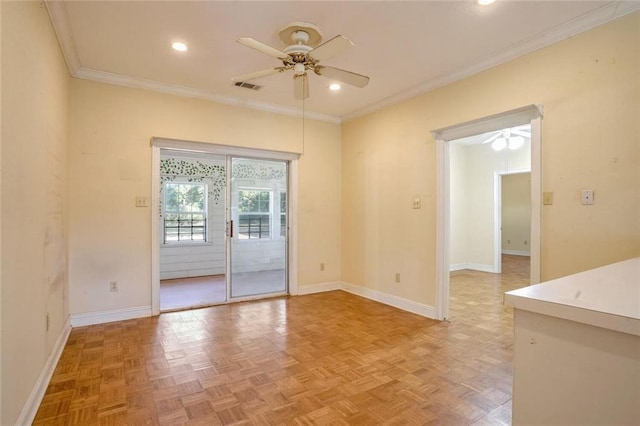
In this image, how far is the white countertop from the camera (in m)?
0.91

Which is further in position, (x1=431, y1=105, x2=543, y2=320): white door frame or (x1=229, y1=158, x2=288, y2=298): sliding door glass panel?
(x1=229, y1=158, x2=288, y2=298): sliding door glass panel

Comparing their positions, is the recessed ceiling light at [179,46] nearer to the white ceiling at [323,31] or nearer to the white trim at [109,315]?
the white ceiling at [323,31]

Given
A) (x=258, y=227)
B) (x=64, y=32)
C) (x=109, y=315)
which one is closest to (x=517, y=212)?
(x=258, y=227)

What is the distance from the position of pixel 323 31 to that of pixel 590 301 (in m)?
2.49

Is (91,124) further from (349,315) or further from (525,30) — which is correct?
(525,30)

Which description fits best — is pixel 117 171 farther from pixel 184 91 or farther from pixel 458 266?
pixel 458 266

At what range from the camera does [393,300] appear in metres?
4.19

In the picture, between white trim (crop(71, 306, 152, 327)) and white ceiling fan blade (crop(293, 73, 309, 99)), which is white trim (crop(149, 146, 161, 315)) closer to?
white trim (crop(71, 306, 152, 327))

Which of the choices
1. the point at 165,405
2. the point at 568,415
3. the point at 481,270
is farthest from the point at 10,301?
the point at 481,270

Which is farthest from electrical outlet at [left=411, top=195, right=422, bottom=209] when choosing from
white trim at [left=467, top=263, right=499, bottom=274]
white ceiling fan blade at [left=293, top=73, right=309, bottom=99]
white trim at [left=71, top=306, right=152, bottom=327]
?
white trim at [left=467, top=263, right=499, bottom=274]

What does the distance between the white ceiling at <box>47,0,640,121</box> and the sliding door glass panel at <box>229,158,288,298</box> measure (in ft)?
4.08

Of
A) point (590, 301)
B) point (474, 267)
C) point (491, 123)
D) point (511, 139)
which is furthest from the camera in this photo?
point (474, 267)

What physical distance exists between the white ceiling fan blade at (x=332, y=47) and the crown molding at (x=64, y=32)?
1.81 metres

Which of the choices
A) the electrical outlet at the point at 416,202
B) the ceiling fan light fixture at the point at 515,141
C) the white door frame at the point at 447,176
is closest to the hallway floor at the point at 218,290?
the electrical outlet at the point at 416,202
